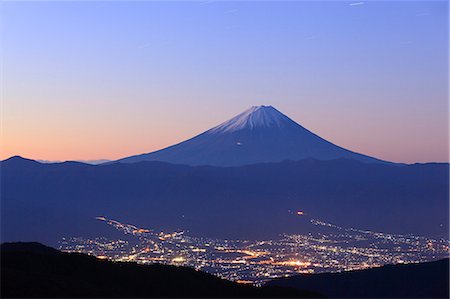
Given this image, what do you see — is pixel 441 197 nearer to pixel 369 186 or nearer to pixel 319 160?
pixel 369 186

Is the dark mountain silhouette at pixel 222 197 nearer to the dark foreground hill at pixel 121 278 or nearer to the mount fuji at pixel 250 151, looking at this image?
the mount fuji at pixel 250 151

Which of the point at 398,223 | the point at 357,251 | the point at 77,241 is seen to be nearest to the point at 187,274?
the point at 357,251

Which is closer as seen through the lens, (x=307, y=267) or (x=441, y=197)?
(x=307, y=267)

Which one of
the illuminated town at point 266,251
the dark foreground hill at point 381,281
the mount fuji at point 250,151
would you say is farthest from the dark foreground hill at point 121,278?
the mount fuji at point 250,151

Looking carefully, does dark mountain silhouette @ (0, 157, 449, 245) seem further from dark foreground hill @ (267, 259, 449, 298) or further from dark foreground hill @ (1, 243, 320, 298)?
dark foreground hill @ (1, 243, 320, 298)

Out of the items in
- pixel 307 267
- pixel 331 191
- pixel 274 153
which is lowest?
pixel 307 267

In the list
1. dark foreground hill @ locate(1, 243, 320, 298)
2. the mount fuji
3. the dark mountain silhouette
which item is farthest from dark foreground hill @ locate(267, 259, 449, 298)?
the mount fuji
